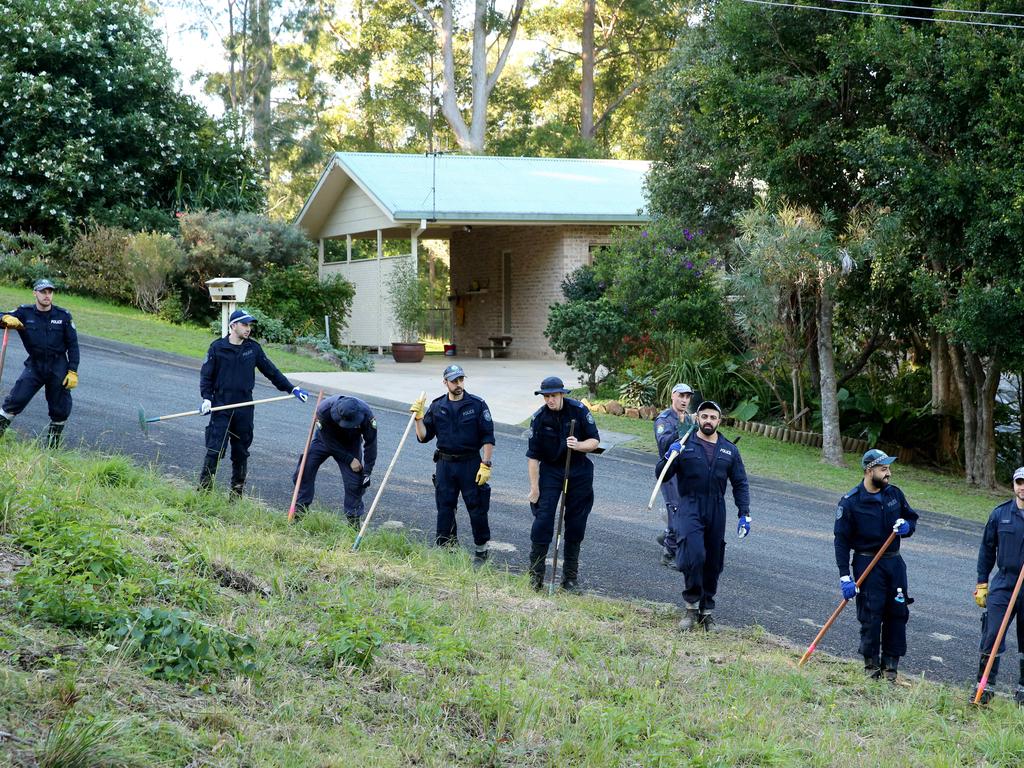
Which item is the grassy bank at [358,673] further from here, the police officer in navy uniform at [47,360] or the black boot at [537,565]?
the police officer in navy uniform at [47,360]

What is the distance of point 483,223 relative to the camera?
993 inches

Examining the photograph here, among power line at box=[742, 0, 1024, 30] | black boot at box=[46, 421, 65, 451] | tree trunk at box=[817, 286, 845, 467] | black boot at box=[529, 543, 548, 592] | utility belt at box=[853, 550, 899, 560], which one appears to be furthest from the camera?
tree trunk at box=[817, 286, 845, 467]

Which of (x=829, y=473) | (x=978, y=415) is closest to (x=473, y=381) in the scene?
(x=829, y=473)

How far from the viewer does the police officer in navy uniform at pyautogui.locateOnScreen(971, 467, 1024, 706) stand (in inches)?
296

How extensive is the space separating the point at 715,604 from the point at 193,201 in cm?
2234

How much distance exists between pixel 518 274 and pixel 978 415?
14059 millimetres

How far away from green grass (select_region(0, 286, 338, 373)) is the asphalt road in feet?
9.31

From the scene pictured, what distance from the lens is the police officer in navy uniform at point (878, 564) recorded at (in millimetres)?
7680

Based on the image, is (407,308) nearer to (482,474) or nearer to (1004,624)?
(482,474)

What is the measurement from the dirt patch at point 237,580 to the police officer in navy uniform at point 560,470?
2.74m

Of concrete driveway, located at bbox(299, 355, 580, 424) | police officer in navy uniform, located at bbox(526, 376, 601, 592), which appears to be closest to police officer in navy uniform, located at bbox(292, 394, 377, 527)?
police officer in navy uniform, located at bbox(526, 376, 601, 592)

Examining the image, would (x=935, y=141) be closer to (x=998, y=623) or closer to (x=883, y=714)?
(x=998, y=623)

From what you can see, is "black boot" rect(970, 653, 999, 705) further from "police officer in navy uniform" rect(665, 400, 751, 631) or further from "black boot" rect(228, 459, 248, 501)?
"black boot" rect(228, 459, 248, 501)

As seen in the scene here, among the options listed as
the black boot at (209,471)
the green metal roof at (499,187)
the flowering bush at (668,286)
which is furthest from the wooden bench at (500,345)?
the black boot at (209,471)
